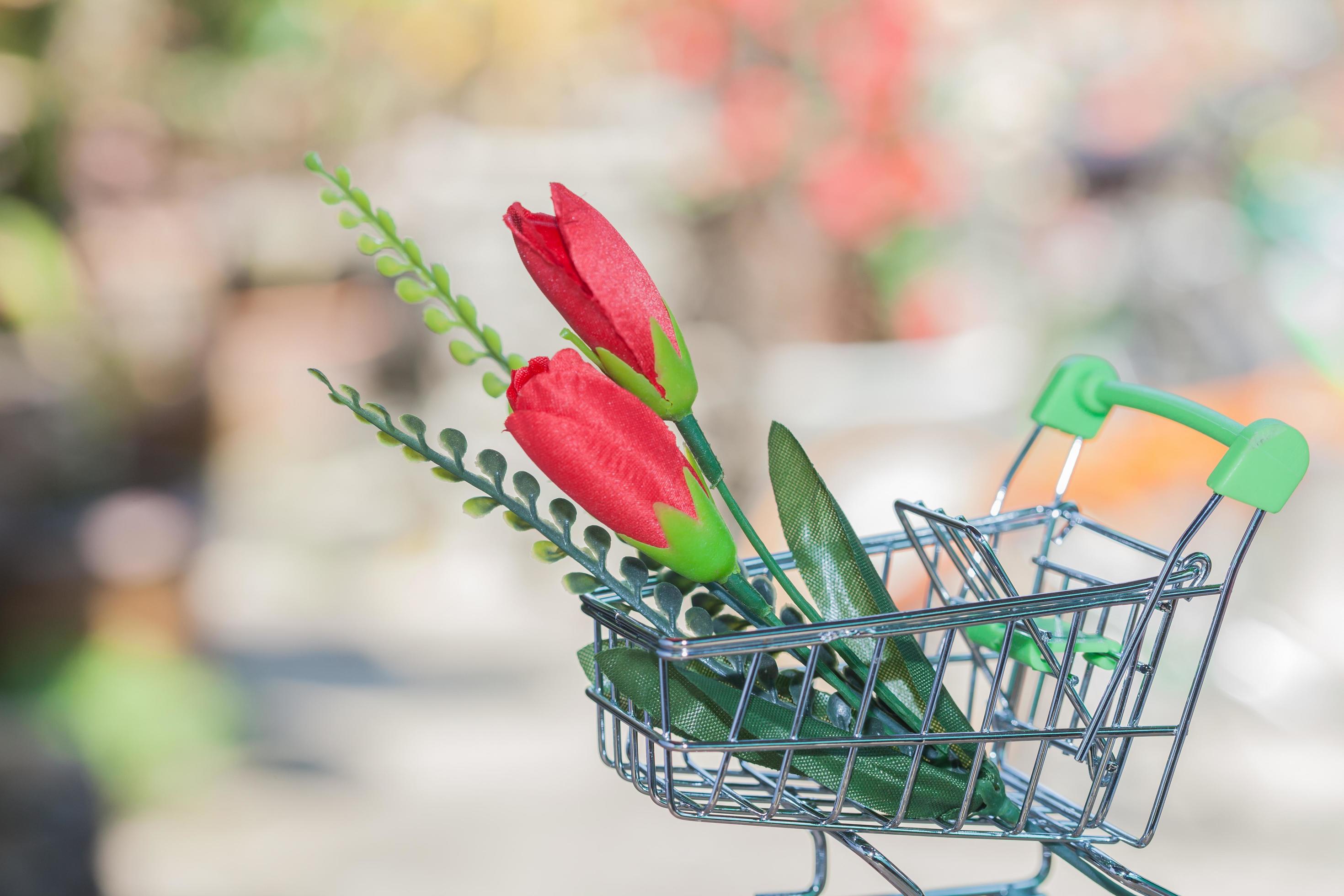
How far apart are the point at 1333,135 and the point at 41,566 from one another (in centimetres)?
272

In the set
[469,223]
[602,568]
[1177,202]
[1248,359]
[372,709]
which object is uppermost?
[1177,202]

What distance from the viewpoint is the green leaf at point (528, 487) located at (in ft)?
1.13

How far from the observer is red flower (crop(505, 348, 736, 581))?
0.32 meters

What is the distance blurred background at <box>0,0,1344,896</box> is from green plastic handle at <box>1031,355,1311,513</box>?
43.4 inches

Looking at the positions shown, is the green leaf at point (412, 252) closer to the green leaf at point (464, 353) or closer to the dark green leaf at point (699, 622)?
the green leaf at point (464, 353)

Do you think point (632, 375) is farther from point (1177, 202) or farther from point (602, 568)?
point (1177, 202)

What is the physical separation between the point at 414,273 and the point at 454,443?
6cm

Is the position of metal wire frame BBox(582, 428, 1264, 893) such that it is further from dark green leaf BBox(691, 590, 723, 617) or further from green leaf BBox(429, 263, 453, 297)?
green leaf BBox(429, 263, 453, 297)

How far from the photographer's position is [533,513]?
0.36 m

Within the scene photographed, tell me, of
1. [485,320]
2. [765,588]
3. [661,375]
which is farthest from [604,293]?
[485,320]

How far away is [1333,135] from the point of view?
96.0 inches

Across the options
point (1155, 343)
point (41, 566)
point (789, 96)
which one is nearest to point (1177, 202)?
point (1155, 343)

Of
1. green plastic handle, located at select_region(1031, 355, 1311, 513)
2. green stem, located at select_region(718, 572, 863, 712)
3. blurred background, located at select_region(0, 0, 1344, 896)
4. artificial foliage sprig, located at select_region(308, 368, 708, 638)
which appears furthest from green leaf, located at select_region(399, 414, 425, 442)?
blurred background, located at select_region(0, 0, 1344, 896)

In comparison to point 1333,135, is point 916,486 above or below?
below
